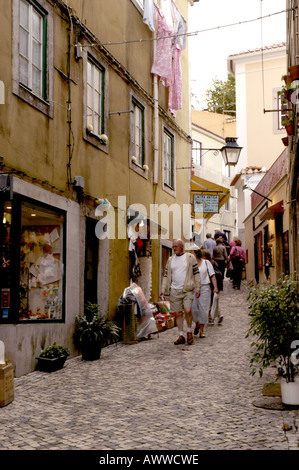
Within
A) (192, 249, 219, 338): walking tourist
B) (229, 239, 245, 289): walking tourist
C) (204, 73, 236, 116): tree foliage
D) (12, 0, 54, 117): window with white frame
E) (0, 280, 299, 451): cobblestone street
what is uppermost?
(204, 73, 236, 116): tree foliage

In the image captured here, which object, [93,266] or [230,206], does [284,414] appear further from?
[230,206]

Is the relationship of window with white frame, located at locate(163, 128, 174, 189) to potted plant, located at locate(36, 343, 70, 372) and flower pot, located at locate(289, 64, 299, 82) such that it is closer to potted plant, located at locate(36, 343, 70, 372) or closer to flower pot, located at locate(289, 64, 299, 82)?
flower pot, located at locate(289, 64, 299, 82)

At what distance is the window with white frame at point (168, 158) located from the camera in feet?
58.2

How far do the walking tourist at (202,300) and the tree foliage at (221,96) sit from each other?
2852 centimetres

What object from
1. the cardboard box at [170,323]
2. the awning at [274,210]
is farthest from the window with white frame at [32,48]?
the awning at [274,210]

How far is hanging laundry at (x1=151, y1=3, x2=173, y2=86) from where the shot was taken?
15922 millimetres

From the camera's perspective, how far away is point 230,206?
140 feet

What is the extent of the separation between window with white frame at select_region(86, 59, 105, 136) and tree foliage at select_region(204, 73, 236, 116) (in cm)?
2824

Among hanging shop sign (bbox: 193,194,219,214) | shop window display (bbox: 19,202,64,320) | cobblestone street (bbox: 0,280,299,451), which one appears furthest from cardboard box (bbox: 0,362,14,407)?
hanging shop sign (bbox: 193,194,219,214)

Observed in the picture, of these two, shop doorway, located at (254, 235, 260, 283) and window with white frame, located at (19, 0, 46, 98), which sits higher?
window with white frame, located at (19, 0, 46, 98)

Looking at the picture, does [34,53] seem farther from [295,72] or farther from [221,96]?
[221,96]

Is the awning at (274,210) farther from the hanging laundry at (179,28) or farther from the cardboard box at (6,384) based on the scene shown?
the cardboard box at (6,384)

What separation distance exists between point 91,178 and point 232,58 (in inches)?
805

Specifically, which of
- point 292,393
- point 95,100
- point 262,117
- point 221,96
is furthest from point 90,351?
point 221,96
